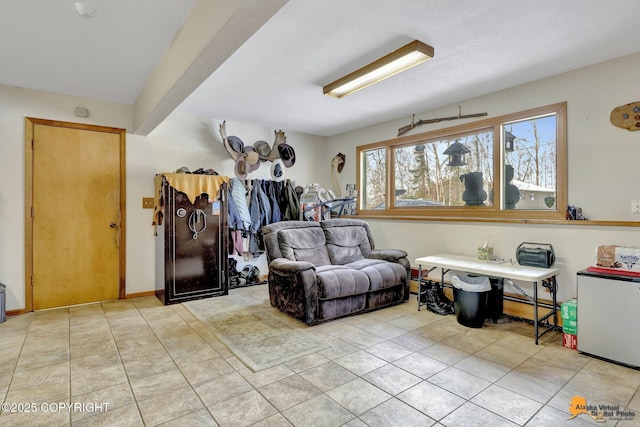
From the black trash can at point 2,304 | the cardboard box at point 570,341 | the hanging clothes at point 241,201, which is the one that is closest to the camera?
Result: the cardboard box at point 570,341

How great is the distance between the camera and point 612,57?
113 inches

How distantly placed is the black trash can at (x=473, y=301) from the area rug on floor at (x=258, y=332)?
149cm

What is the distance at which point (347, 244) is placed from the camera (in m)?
4.30

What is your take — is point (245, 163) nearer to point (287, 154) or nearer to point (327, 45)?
point (287, 154)

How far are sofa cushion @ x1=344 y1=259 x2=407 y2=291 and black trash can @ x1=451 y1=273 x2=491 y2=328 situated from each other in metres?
0.73

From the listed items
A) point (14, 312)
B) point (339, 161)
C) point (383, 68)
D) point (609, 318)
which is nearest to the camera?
point (609, 318)

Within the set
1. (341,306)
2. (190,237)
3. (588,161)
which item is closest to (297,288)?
(341,306)

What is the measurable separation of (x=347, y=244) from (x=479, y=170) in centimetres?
190

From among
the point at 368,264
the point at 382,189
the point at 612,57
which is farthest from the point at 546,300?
the point at 382,189

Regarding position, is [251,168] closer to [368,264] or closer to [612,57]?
[368,264]

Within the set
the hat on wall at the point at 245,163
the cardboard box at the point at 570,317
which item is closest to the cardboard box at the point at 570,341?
the cardboard box at the point at 570,317

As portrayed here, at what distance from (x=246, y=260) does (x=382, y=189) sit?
2.48m

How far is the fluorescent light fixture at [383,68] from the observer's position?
8.59 ft

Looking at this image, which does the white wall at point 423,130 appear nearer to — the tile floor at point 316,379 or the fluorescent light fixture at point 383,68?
the tile floor at point 316,379
